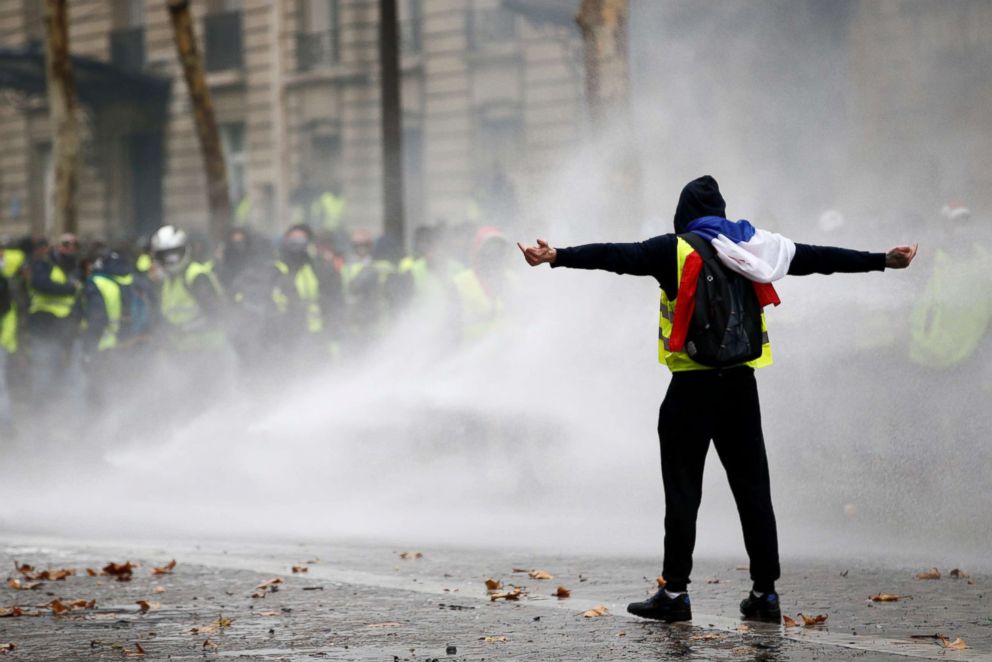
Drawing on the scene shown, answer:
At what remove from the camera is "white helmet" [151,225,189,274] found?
1630cm

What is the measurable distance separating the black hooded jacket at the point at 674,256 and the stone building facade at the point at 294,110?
1449 cm

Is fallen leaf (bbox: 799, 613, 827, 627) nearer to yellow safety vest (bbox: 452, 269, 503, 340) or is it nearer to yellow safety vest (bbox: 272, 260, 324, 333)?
yellow safety vest (bbox: 452, 269, 503, 340)

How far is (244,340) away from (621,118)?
150 inches

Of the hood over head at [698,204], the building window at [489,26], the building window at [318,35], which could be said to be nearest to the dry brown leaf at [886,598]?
the hood over head at [698,204]

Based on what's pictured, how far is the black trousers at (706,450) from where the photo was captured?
6.87 meters

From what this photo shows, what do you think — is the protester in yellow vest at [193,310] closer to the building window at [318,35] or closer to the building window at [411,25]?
the building window at [411,25]

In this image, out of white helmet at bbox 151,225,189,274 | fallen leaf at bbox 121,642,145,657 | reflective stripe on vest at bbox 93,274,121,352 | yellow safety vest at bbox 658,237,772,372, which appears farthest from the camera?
white helmet at bbox 151,225,189,274

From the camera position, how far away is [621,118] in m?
15.1

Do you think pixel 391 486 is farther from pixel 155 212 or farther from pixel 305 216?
pixel 155 212

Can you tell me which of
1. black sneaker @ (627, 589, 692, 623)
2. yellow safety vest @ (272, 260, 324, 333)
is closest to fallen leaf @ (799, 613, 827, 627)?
black sneaker @ (627, 589, 692, 623)

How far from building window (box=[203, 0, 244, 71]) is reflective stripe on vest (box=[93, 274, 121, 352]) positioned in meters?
20.8

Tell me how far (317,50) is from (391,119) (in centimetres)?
1331

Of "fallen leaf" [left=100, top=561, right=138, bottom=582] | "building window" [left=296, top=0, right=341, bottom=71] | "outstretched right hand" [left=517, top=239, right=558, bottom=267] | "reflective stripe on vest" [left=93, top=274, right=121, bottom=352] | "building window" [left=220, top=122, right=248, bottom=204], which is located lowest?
"fallen leaf" [left=100, top=561, right=138, bottom=582]

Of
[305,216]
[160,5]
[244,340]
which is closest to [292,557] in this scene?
[244,340]
